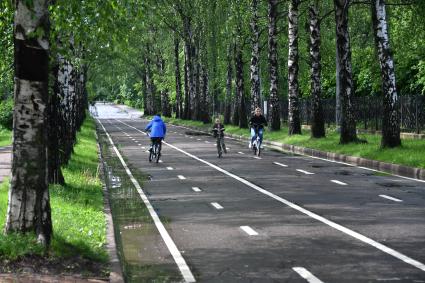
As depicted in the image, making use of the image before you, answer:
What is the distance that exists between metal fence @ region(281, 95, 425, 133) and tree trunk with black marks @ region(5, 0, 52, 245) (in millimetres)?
21296

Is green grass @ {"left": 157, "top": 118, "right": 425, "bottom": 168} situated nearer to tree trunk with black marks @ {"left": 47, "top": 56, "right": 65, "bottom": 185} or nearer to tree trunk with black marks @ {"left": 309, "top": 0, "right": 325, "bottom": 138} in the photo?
tree trunk with black marks @ {"left": 309, "top": 0, "right": 325, "bottom": 138}

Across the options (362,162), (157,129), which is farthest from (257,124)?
(362,162)

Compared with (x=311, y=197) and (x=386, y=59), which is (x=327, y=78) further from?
(x=311, y=197)

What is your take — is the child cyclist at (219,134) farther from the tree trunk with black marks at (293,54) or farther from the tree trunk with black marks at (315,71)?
the tree trunk with black marks at (293,54)

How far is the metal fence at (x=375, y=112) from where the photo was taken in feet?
109

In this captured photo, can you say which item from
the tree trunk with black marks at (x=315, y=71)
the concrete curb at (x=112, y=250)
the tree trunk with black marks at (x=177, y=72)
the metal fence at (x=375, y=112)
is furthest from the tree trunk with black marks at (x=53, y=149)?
the tree trunk with black marks at (x=177, y=72)

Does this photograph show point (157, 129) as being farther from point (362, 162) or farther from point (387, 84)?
point (387, 84)

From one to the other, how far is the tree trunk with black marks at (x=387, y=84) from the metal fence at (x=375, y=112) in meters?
4.32

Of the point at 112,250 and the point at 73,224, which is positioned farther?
the point at 73,224

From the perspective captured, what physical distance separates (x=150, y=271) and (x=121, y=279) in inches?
31.6

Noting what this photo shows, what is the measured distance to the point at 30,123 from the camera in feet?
29.1

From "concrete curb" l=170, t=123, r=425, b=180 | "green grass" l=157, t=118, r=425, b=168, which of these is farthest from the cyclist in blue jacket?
"green grass" l=157, t=118, r=425, b=168

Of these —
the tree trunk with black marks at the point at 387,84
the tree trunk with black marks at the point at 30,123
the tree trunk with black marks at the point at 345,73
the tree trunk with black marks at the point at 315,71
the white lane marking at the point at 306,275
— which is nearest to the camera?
the white lane marking at the point at 306,275

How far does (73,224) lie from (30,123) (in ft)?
9.22
